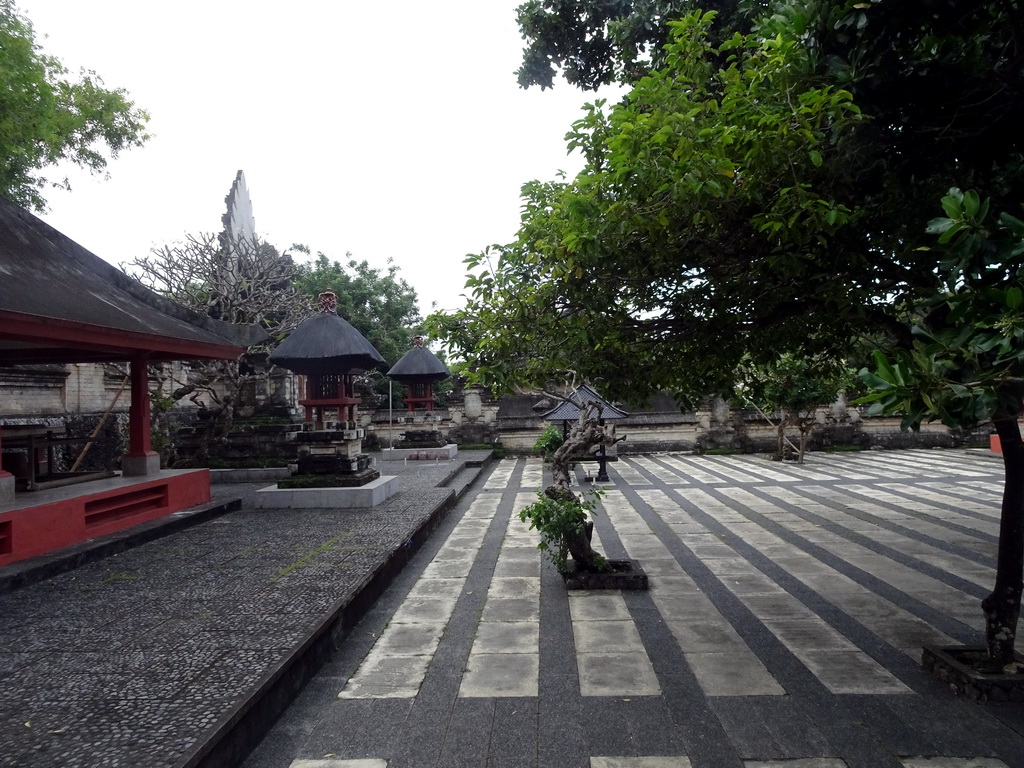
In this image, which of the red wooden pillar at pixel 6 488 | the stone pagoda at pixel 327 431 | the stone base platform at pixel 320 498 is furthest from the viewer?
the stone pagoda at pixel 327 431

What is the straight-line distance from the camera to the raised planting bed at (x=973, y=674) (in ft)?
11.2

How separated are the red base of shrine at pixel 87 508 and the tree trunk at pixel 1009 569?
7734 millimetres

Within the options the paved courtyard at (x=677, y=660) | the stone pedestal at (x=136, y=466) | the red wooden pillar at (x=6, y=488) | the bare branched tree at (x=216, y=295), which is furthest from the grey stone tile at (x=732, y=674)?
the bare branched tree at (x=216, y=295)

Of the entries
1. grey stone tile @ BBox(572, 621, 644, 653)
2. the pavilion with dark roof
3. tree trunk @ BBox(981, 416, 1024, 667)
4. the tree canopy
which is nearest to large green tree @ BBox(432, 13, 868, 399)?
the tree canopy

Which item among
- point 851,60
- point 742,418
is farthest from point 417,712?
point 742,418

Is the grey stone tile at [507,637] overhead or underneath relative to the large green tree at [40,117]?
underneath

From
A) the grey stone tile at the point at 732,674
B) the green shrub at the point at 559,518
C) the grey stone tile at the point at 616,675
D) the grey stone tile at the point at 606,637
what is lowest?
the grey stone tile at the point at 732,674

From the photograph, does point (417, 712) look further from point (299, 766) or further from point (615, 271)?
point (615, 271)

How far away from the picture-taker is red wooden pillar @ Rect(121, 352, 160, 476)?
8219 mm

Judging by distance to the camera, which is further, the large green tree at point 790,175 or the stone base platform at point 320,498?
the stone base platform at point 320,498

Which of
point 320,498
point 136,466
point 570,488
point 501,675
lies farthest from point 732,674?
point 136,466

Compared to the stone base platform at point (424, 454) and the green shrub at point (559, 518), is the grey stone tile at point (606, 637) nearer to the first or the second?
the green shrub at point (559, 518)

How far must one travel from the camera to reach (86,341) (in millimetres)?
6082

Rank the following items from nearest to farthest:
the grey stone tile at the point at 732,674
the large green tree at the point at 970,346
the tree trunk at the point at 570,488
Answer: the large green tree at the point at 970,346 < the grey stone tile at the point at 732,674 < the tree trunk at the point at 570,488
